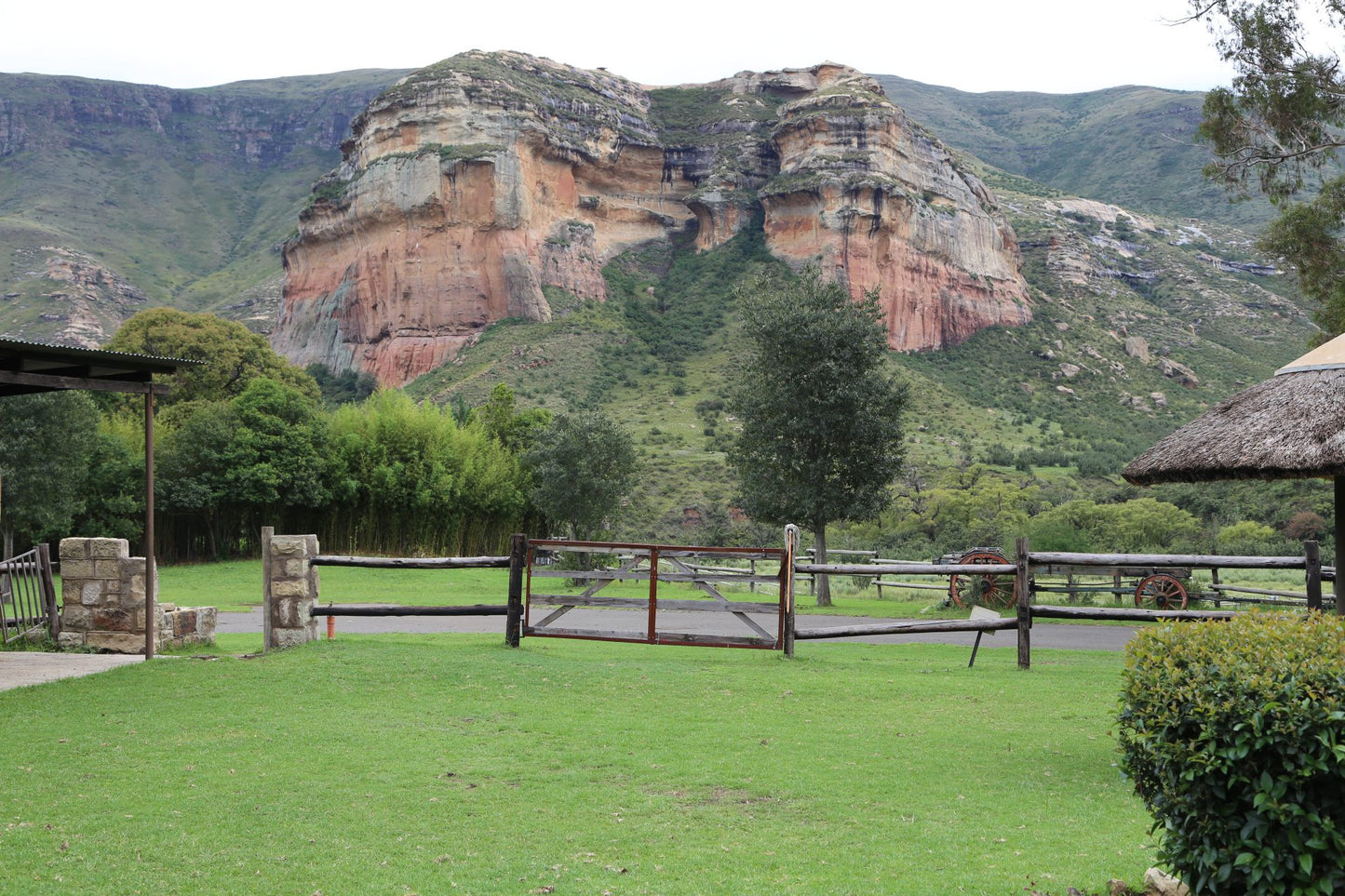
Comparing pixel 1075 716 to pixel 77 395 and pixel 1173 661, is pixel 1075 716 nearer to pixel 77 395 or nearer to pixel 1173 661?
pixel 1173 661

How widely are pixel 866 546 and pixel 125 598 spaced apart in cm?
2969

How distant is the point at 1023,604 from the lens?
11641 millimetres

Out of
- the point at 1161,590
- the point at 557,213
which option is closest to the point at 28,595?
the point at 1161,590

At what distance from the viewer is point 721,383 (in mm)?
60938

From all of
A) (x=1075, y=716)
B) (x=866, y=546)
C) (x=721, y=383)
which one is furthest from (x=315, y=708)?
(x=721, y=383)

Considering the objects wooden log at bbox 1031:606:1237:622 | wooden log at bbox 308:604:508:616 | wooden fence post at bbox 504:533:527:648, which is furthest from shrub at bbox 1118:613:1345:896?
wooden log at bbox 308:604:508:616

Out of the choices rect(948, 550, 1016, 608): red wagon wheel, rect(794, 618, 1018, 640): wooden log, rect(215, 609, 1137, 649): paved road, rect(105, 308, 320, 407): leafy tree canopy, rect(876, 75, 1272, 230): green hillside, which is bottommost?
rect(215, 609, 1137, 649): paved road

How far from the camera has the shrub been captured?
392 cm

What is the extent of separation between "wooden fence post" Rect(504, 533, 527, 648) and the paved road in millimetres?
4081

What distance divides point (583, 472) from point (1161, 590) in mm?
18281

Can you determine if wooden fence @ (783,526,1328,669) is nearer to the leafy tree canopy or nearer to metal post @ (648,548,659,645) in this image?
metal post @ (648,548,659,645)

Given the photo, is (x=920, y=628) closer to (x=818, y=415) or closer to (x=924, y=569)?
(x=924, y=569)

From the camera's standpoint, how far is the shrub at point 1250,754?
3922mm

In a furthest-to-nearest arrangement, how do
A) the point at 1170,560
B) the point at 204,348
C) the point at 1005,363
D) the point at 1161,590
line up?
the point at 1005,363 → the point at 204,348 → the point at 1161,590 → the point at 1170,560
